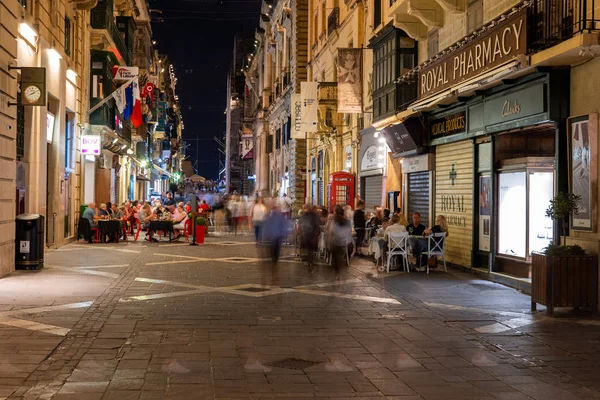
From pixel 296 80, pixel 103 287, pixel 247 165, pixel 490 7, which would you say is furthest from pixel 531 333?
pixel 247 165

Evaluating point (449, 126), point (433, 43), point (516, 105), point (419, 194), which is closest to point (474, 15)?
point (449, 126)

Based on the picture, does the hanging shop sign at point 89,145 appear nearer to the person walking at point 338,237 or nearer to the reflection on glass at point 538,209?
the person walking at point 338,237

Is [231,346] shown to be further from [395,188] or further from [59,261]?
[395,188]

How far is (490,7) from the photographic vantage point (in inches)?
616

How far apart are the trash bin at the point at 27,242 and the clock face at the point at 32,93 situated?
2570mm

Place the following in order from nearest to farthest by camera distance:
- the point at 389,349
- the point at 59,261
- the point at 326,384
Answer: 1. the point at 326,384
2. the point at 389,349
3. the point at 59,261


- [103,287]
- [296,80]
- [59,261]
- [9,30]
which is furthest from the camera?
[296,80]

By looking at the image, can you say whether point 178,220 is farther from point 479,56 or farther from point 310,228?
point 479,56

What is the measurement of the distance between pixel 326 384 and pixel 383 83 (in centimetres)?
1716

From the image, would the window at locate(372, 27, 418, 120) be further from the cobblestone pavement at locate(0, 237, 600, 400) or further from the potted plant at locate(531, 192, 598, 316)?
the potted plant at locate(531, 192, 598, 316)

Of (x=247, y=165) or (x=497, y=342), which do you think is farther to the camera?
(x=247, y=165)

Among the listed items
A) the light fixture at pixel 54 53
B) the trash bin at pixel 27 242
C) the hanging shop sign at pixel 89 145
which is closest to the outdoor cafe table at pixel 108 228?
the hanging shop sign at pixel 89 145

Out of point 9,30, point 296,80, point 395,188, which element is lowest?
point 395,188

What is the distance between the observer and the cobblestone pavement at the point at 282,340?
263 inches
